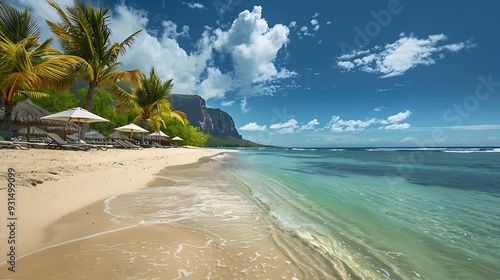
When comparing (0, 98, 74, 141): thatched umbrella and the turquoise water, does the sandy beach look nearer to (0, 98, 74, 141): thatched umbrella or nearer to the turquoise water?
the turquoise water

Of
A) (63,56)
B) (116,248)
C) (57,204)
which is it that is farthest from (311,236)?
(63,56)

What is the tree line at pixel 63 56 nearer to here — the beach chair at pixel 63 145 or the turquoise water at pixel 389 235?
the beach chair at pixel 63 145

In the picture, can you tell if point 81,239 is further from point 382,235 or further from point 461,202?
point 461,202

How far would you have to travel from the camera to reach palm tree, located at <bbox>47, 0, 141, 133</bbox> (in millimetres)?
15695

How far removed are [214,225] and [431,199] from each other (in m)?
7.48

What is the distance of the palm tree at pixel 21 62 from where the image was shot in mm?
11625

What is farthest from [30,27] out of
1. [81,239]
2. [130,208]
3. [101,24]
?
[81,239]

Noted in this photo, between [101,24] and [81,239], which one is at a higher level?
[101,24]

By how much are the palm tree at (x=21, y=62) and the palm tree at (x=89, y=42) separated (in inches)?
43.4

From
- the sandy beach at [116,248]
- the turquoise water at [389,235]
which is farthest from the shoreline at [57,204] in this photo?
the turquoise water at [389,235]

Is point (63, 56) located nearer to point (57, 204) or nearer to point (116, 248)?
point (57, 204)

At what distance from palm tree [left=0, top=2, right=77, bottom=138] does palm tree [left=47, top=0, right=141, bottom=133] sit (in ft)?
3.62

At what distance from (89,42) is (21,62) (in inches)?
202

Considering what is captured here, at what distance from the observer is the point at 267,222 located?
4.37m
